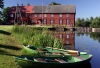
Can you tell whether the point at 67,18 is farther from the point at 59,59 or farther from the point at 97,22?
the point at 59,59

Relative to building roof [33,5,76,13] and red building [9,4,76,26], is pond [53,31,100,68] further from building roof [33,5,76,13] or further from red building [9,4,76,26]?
building roof [33,5,76,13]

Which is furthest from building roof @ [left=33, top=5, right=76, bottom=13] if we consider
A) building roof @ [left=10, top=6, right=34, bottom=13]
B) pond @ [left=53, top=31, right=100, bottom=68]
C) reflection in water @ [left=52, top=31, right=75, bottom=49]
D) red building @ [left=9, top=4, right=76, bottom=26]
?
pond @ [left=53, top=31, right=100, bottom=68]

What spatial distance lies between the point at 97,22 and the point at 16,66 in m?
72.4

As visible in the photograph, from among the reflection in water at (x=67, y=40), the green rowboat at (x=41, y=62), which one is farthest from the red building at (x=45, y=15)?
the green rowboat at (x=41, y=62)

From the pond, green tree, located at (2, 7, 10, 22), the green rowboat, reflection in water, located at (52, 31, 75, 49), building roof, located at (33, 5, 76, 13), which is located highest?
building roof, located at (33, 5, 76, 13)

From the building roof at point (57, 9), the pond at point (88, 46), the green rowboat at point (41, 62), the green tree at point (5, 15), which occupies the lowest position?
the pond at point (88, 46)

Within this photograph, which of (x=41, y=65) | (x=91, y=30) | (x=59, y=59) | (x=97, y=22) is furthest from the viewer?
(x=97, y=22)

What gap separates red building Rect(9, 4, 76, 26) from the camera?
82.9 meters

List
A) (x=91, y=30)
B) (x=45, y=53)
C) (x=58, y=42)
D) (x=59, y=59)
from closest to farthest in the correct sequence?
(x=59, y=59)
(x=45, y=53)
(x=58, y=42)
(x=91, y=30)

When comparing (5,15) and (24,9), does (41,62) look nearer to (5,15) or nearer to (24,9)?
(5,15)

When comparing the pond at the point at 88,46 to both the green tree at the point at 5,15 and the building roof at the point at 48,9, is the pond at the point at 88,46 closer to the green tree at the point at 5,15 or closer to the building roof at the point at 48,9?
the building roof at the point at 48,9

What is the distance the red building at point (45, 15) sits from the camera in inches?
3265

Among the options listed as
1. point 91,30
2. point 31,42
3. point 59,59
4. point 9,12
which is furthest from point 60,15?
point 59,59

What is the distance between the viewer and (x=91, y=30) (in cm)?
7812
